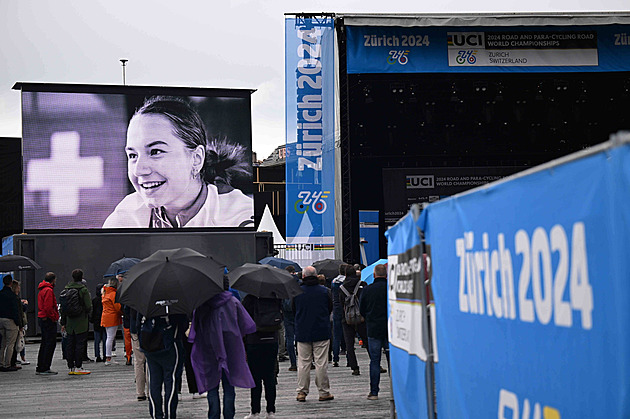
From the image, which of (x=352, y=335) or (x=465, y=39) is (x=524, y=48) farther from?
(x=352, y=335)

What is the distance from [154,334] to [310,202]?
45.8 feet

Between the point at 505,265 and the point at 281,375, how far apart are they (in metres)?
10.6

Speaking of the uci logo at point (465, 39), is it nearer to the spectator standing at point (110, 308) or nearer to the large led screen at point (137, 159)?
the large led screen at point (137, 159)

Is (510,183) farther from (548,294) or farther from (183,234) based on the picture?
(183,234)

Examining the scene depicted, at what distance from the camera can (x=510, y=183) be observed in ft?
11.2

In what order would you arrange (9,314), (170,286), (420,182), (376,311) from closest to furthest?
(170,286)
(376,311)
(9,314)
(420,182)

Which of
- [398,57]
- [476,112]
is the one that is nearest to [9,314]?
[398,57]

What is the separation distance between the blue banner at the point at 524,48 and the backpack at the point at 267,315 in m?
14.0

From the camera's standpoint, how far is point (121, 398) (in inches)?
456

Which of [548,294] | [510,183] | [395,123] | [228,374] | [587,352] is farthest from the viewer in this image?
[395,123]

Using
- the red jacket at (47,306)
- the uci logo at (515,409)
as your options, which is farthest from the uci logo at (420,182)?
the uci logo at (515,409)

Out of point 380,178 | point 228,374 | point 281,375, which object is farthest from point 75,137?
point 228,374

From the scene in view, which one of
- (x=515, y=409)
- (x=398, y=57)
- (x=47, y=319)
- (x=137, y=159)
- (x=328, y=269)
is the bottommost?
(x=47, y=319)

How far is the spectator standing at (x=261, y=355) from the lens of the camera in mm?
9031
